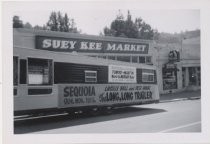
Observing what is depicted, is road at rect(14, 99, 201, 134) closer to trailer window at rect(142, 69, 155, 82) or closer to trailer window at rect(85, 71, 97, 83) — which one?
trailer window at rect(85, 71, 97, 83)

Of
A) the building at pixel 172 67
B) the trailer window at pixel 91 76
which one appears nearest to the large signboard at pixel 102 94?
the trailer window at pixel 91 76

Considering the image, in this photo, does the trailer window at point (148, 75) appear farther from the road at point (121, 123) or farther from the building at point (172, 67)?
the road at point (121, 123)

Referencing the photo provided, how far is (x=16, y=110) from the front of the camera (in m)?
7.55

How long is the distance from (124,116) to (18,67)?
3.40 meters

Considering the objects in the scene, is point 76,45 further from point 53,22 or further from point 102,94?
point 102,94

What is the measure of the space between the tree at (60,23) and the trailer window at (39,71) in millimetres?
841

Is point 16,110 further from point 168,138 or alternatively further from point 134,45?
point 134,45

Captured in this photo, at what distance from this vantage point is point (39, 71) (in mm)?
8281

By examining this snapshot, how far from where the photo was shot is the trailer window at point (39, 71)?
8.08 metres

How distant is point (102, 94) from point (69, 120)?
1.36 m

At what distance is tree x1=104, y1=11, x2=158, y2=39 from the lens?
814 centimetres

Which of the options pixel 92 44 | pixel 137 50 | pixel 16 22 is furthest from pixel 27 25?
pixel 137 50

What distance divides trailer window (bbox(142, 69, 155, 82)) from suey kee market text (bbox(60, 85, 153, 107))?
0.85 ft

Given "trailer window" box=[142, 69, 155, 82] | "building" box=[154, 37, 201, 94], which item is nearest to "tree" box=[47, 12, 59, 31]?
"building" box=[154, 37, 201, 94]
